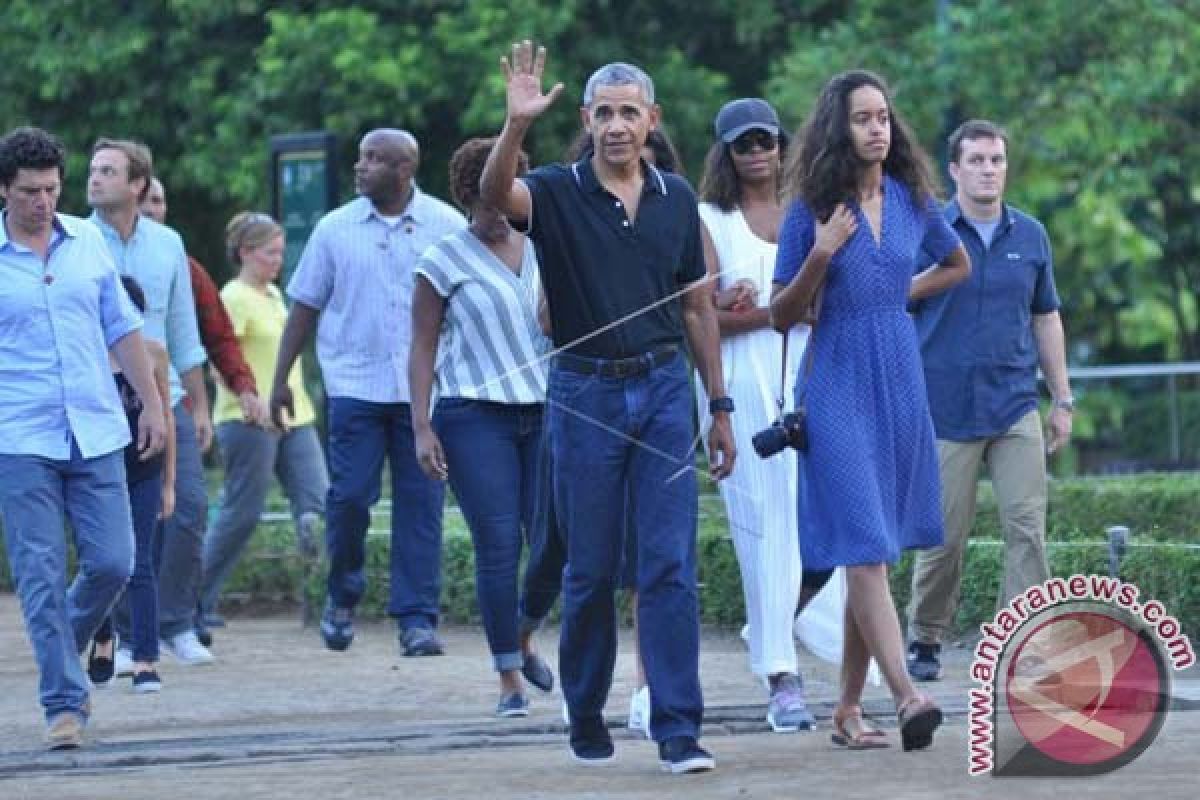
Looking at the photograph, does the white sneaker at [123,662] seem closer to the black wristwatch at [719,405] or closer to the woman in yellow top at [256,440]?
the woman in yellow top at [256,440]

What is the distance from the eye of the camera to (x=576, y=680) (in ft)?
26.6

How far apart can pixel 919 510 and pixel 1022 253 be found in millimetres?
2469

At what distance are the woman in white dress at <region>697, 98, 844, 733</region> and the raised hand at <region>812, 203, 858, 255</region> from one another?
97 centimetres

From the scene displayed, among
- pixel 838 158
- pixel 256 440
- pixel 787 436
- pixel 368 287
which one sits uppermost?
pixel 838 158

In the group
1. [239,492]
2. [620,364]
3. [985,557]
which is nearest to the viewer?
[620,364]

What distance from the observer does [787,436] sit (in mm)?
8148

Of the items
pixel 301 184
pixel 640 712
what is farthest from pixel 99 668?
pixel 301 184

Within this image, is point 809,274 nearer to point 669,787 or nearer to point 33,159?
point 669,787

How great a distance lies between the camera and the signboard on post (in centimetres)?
1580

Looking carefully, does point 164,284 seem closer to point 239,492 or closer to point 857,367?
point 239,492

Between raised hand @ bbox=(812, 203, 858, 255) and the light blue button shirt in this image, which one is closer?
raised hand @ bbox=(812, 203, 858, 255)


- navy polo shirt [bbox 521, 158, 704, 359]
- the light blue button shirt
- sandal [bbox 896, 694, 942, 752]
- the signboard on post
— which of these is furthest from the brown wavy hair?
the signboard on post

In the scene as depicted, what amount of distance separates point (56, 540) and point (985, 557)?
4102 millimetres

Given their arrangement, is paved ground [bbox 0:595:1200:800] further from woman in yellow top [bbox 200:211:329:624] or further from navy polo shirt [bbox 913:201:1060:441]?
woman in yellow top [bbox 200:211:329:624]
